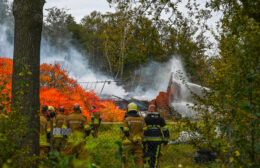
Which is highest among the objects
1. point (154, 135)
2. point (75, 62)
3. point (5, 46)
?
point (5, 46)

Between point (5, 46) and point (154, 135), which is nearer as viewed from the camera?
point (154, 135)

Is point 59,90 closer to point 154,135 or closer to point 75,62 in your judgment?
point 154,135

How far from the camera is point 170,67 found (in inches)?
2089

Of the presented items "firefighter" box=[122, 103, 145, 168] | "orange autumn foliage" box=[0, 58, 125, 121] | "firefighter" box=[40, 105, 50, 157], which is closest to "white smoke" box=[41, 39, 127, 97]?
"orange autumn foliage" box=[0, 58, 125, 121]

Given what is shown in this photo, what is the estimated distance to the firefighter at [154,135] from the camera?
810 centimetres

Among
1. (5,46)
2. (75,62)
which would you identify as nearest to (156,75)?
(75,62)

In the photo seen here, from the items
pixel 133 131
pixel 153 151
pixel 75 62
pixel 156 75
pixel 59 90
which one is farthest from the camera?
pixel 75 62

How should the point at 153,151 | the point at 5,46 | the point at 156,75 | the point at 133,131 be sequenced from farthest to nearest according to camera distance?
1. the point at 156,75
2. the point at 5,46
3. the point at 153,151
4. the point at 133,131

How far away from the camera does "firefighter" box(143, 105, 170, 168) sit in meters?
8.10

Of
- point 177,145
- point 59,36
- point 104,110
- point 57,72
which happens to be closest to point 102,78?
point 59,36

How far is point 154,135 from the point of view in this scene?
26.7ft

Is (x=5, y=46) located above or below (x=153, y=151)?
above

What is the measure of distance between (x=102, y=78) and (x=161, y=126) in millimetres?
49537

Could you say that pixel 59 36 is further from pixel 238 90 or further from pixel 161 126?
pixel 238 90
